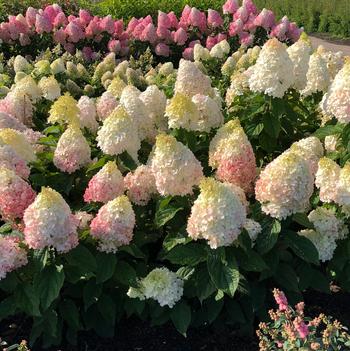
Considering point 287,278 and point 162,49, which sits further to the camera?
point 162,49

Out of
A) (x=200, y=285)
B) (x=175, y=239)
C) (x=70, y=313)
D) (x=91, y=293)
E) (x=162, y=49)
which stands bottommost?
(x=162, y=49)

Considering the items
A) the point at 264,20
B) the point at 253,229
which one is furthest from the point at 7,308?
the point at 264,20

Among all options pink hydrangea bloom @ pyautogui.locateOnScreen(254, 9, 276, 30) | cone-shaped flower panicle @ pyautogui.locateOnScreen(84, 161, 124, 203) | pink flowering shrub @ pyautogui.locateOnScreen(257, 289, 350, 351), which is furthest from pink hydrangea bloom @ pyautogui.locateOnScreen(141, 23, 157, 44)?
pink flowering shrub @ pyautogui.locateOnScreen(257, 289, 350, 351)

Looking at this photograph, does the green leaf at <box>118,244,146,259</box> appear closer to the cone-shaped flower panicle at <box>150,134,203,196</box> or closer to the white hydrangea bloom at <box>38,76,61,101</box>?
the cone-shaped flower panicle at <box>150,134,203,196</box>

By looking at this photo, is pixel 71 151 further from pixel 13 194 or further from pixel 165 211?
pixel 165 211

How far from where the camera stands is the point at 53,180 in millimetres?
4012

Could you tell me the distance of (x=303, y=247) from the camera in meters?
3.39

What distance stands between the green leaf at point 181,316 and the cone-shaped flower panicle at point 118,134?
87cm

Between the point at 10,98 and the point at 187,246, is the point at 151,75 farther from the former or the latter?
the point at 187,246

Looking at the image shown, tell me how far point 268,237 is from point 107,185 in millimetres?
848

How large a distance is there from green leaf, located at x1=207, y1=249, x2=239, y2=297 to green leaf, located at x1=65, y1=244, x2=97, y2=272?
0.54 metres

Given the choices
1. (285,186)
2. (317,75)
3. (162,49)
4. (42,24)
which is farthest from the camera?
(42,24)

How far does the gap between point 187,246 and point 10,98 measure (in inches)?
82.5

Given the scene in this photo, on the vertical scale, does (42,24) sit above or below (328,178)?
below
